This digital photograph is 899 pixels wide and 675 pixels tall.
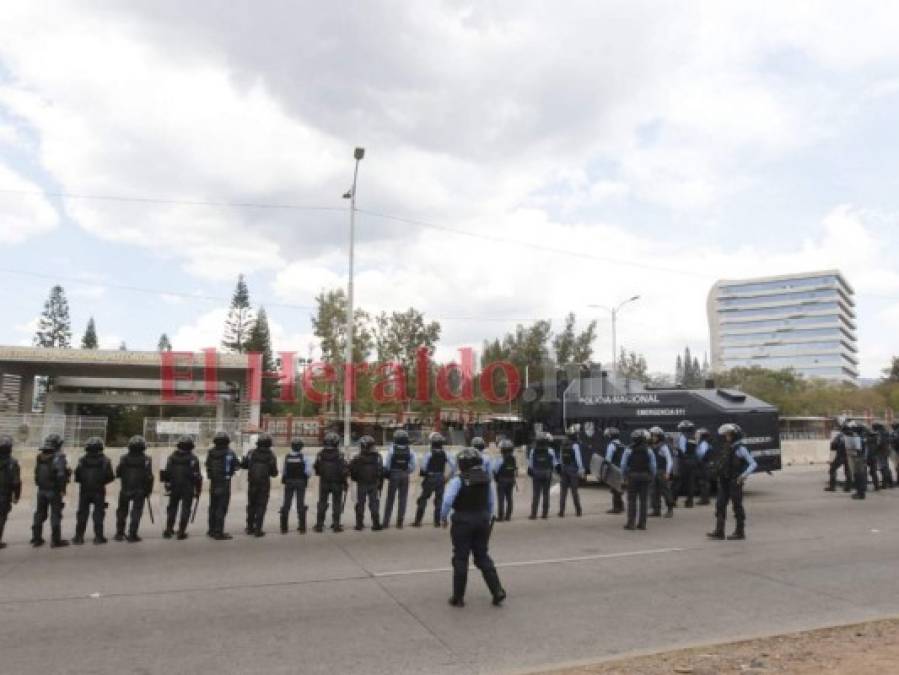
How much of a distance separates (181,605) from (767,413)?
584 inches

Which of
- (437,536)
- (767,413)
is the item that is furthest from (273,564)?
(767,413)

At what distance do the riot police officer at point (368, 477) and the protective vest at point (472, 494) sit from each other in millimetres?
5215

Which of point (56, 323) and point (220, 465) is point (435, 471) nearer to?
point (220, 465)

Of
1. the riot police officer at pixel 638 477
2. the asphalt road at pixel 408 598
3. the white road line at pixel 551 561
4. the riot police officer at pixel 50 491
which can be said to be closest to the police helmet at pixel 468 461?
the asphalt road at pixel 408 598

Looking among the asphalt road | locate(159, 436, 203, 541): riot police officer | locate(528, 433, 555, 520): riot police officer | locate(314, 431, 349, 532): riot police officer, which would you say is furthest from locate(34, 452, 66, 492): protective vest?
locate(528, 433, 555, 520): riot police officer

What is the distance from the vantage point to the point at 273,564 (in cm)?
905

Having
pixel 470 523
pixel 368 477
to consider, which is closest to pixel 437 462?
pixel 368 477

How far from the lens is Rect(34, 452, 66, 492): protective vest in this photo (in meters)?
10.6

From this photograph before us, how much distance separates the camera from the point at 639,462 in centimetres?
1200

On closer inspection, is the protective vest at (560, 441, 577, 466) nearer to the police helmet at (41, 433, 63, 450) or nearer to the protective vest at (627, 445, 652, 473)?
the protective vest at (627, 445, 652, 473)

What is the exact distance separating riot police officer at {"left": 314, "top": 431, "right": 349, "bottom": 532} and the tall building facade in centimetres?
14163

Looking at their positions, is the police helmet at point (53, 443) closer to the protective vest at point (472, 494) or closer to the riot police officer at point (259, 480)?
the riot police officer at point (259, 480)

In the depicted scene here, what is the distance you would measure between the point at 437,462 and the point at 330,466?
74.4 inches

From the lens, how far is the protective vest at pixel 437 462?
1234 centimetres
